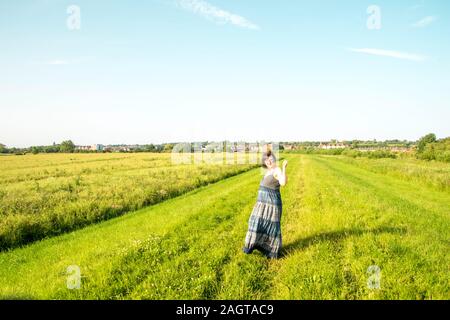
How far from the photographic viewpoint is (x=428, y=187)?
22938 millimetres

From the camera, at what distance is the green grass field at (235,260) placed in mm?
5578

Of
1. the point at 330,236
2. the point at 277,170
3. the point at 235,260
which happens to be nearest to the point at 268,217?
the point at 277,170

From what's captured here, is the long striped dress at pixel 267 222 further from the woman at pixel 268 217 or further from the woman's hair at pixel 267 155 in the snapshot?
the woman's hair at pixel 267 155

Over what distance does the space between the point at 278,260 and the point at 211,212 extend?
5377 millimetres

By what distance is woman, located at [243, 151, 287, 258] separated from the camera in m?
6.93

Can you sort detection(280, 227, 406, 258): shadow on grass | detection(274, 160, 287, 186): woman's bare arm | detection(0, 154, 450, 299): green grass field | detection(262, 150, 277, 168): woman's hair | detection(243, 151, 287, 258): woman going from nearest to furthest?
1. detection(0, 154, 450, 299): green grass field
2. detection(274, 160, 287, 186): woman's bare arm
3. detection(243, 151, 287, 258): woman
4. detection(262, 150, 277, 168): woman's hair
5. detection(280, 227, 406, 258): shadow on grass

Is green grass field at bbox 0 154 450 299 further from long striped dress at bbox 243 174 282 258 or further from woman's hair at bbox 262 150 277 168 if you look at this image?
woman's hair at bbox 262 150 277 168

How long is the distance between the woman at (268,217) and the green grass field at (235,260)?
36cm

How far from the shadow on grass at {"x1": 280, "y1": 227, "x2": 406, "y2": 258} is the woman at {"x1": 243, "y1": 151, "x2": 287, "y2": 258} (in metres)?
0.59

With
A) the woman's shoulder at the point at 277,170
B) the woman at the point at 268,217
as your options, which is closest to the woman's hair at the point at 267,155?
the woman at the point at 268,217

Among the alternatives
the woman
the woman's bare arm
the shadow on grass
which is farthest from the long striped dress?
the shadow on grass

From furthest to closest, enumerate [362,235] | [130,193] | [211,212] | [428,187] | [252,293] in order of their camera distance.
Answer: [428,187] → [130,193] → [211,212] → [362,235] → [252,293]
